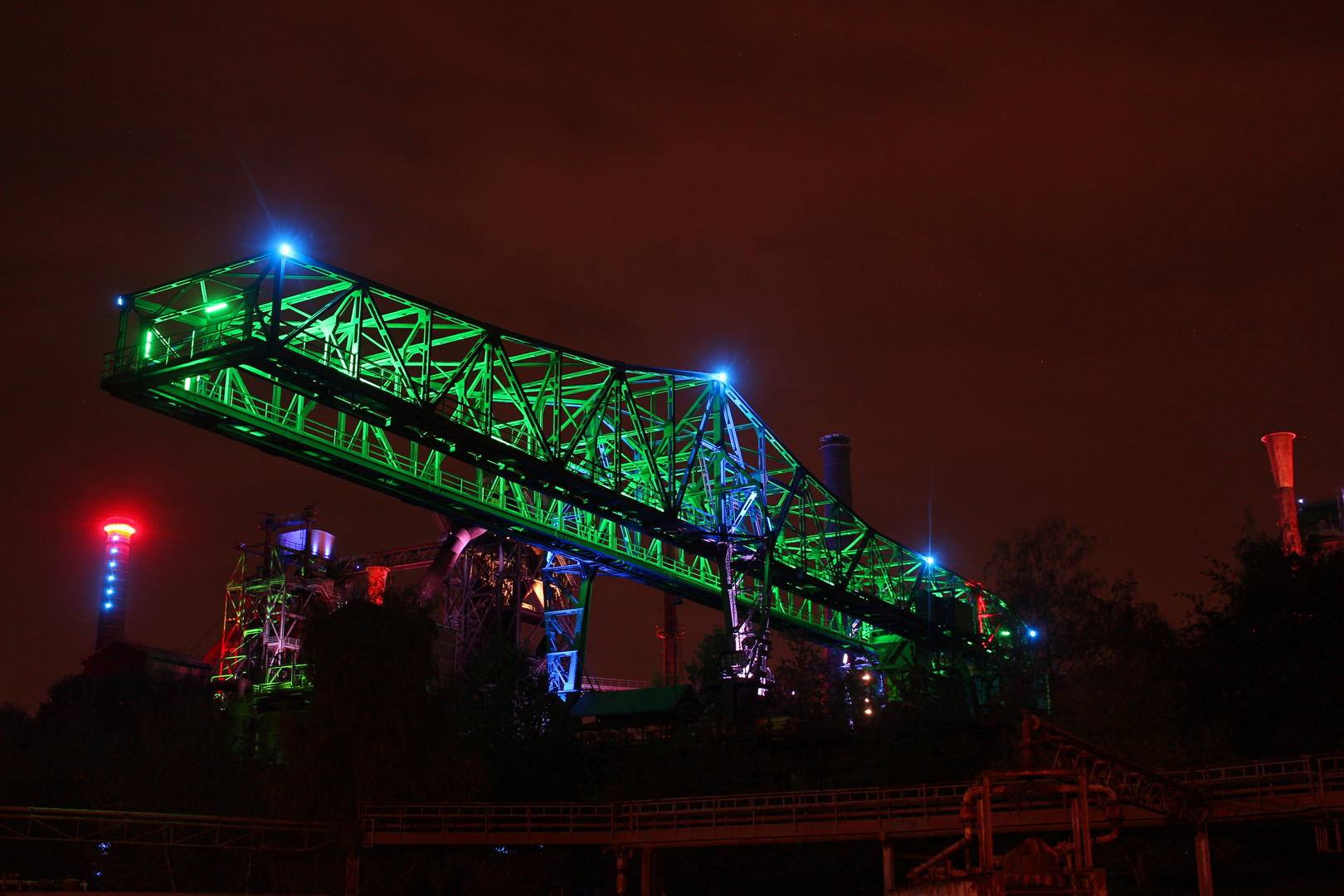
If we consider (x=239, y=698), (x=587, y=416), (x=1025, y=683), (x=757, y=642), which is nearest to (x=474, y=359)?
(x=587, y=416)

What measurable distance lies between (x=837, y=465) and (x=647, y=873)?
2141 inches

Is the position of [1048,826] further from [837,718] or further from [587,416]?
[587,416]

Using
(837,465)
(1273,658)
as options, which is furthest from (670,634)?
(1273,658)

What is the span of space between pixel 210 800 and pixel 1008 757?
3253 cm

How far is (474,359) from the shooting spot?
45.1 meters

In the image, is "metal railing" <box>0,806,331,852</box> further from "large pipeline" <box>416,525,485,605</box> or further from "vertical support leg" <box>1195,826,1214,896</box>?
"vertical support leg" <box>1195,826,1214,896</box>

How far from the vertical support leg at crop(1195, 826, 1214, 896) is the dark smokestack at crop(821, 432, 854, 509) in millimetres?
54528

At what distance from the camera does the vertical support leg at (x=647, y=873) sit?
37719 millimetres

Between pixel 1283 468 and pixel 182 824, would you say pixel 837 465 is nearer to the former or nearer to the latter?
pixel 1283 468

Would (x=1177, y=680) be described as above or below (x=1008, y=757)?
above

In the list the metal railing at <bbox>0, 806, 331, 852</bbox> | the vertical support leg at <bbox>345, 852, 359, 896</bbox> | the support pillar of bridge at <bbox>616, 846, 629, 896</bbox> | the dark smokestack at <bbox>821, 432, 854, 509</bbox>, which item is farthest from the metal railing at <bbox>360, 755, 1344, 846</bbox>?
the dark smokestack at <bbox>821, 432, 854, 509</bbox>

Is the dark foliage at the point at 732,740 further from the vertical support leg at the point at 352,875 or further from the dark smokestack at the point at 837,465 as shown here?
the dark smokestack at the point at 837,465

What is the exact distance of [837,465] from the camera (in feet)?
A: 293

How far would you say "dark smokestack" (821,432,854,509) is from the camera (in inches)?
3487
